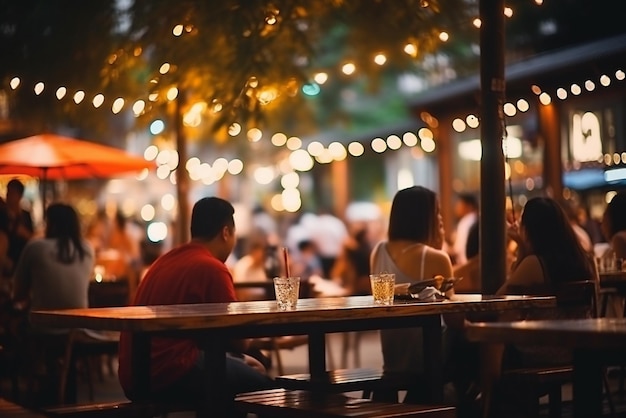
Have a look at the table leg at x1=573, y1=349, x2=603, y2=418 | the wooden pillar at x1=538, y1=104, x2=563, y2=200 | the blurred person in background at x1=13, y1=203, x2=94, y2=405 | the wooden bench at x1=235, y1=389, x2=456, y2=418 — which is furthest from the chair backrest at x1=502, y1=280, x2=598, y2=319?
the wooden pillar at x1=538, y1=104, x2=563, y2=200

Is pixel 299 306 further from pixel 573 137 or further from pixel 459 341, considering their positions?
pixel 573 137

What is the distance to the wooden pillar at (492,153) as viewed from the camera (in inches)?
301

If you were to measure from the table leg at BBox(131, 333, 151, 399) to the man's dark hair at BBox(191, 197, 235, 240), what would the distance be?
88 centimetres

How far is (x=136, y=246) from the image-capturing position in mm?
20078

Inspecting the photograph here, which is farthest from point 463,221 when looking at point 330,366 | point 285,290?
point 285,290

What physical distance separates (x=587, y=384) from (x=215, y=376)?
1.74m

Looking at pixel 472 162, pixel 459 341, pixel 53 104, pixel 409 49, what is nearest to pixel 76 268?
pixel 459 341

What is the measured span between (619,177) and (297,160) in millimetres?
7813

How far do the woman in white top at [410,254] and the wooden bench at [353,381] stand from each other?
281 mm

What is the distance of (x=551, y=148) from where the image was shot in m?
16.1

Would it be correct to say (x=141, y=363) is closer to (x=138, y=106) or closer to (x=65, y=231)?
(x=65, y=231)

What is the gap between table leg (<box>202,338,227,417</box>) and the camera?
5574 mm

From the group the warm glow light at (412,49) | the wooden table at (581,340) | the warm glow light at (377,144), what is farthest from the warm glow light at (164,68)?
the warm glow light at (377,144)

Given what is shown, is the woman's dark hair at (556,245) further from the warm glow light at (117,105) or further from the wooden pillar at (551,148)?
the wooden pillar at (551,148)
